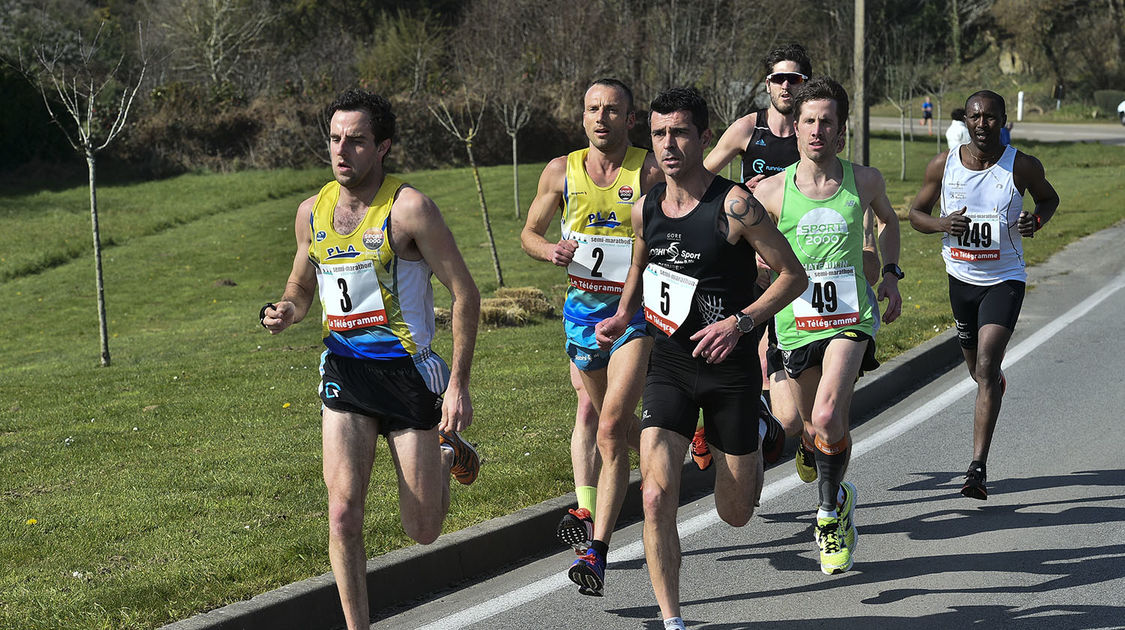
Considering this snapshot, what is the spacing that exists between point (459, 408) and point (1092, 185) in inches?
1114

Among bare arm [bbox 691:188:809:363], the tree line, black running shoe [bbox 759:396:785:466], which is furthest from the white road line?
the tree line

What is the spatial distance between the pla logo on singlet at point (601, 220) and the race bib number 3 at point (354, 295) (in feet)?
4.91

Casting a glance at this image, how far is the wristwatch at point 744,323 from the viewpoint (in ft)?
16.5

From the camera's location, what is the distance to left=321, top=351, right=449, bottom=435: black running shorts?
4887 mm

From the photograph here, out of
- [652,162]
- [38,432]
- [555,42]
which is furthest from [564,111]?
[652,162]

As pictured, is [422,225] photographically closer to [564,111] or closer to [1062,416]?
[1062,416]

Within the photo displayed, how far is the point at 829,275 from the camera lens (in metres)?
6.02

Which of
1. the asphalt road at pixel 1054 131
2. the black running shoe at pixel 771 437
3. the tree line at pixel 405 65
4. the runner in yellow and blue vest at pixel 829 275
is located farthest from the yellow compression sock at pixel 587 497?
the asphalt road at pixel 1054 131

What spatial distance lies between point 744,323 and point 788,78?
2.39 meters

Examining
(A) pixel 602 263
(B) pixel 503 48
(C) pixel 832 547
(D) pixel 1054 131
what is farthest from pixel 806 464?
(D) pixel 1054 131

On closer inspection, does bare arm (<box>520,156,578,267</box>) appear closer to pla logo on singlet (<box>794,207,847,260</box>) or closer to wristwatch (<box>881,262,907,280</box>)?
pla logo on singlet (<box>794,207,847,260</box>)

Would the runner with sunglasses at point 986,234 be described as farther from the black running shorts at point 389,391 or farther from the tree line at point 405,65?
the tree line at point 405,65

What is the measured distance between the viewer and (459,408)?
4918 millimetres

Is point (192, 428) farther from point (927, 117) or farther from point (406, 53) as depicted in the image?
point (927, 117)
